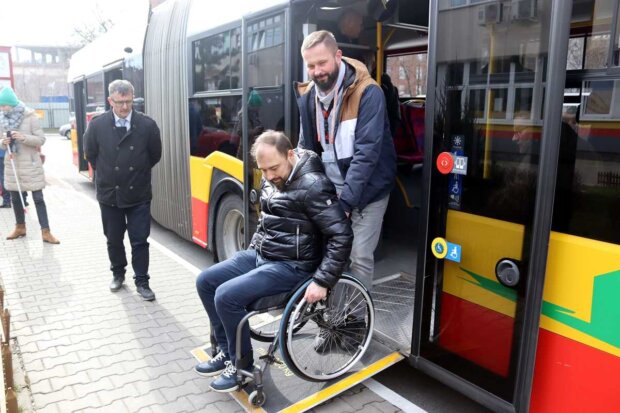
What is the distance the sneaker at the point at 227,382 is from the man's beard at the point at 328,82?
172 centimetres

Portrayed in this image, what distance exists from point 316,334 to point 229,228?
2.10 metres

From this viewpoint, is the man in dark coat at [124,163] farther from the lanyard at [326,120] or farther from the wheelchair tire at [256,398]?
the wheelchair tire at [256,398]

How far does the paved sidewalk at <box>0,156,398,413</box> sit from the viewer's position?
3135 millimetres

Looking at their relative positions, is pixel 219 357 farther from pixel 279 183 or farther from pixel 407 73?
pixel 407 73

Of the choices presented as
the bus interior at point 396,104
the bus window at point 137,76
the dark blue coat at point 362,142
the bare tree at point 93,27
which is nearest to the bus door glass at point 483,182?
the dark blue coat at point 362,142

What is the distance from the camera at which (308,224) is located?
2906 mm

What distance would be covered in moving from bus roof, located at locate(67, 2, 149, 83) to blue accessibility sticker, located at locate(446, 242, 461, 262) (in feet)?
17.3

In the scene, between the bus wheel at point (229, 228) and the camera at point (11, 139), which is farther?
the camera at point (11, 139)

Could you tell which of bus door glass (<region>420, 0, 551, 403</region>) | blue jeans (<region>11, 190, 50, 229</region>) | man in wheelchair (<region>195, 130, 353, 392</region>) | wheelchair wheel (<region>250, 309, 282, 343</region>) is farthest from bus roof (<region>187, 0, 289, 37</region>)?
blue jeans (<region>11, 190, 50, 229</region>)

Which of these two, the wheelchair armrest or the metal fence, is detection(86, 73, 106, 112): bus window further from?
the metal fence

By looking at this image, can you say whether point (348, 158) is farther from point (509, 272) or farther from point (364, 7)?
point (364, 7)

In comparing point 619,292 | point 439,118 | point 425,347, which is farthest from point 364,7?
point 619,292

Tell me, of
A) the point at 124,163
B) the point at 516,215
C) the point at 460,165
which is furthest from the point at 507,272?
the point at 124,163

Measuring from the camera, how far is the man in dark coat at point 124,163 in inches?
176
